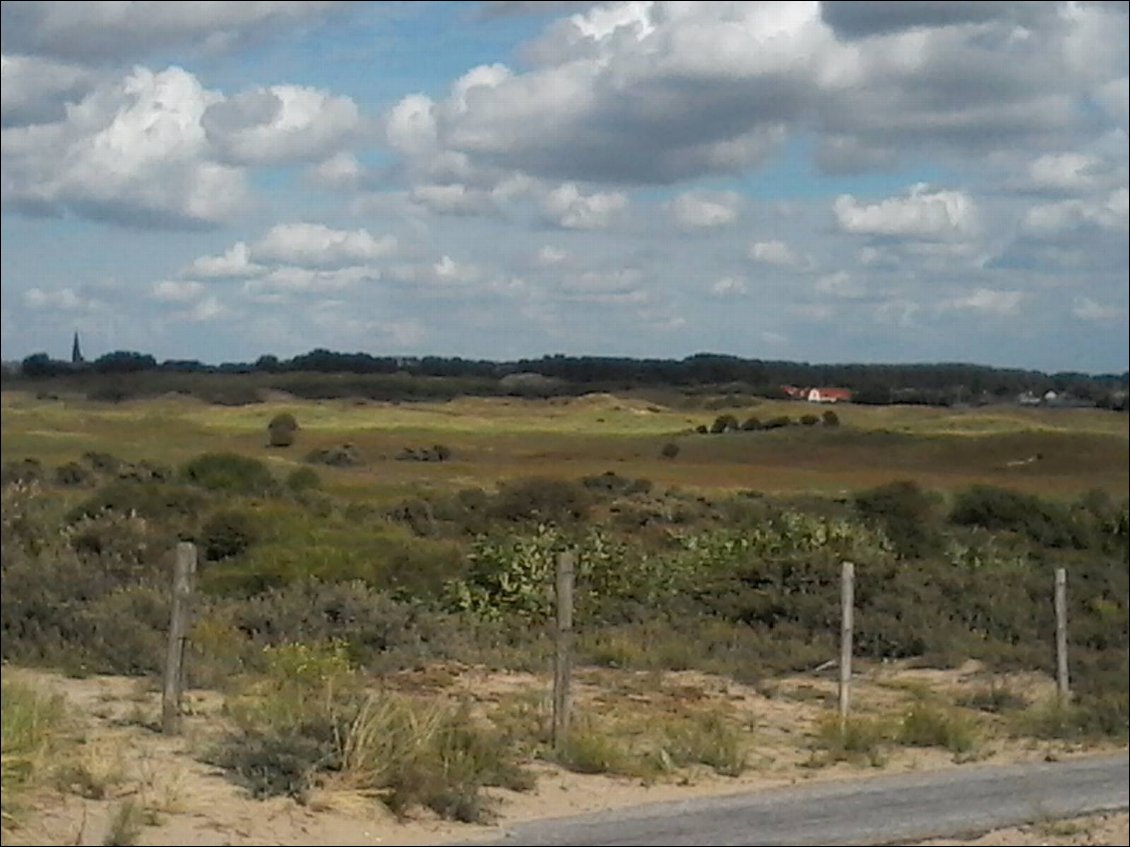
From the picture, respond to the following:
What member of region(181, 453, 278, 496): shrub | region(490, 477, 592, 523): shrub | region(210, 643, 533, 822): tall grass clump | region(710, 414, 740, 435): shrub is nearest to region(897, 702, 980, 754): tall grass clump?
region(210, 643, 533, 822): tall grass clump

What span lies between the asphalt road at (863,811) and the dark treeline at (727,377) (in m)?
5.59

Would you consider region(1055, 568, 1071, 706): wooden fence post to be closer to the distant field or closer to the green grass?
the distant field

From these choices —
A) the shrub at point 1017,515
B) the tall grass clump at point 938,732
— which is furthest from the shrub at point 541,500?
the tall grass clump at point 938,732

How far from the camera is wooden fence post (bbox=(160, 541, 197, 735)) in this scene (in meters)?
12.4

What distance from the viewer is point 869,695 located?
56.3 ft

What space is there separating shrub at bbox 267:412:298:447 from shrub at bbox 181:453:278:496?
98 cm

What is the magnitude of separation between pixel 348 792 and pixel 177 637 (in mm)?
2276

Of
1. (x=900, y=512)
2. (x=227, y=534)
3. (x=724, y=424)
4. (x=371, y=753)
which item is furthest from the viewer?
(x=900, y=512)

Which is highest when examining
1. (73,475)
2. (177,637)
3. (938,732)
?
(73,475)

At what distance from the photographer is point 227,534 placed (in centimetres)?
2433

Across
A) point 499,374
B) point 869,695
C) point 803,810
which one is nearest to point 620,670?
point 869,695

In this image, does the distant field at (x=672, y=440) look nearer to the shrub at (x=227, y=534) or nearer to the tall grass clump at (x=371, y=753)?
the shrub at (x=227, y=534)

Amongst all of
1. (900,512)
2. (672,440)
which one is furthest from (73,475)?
(900,512)

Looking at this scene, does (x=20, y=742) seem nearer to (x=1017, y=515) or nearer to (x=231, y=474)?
(x=231, y=474)
